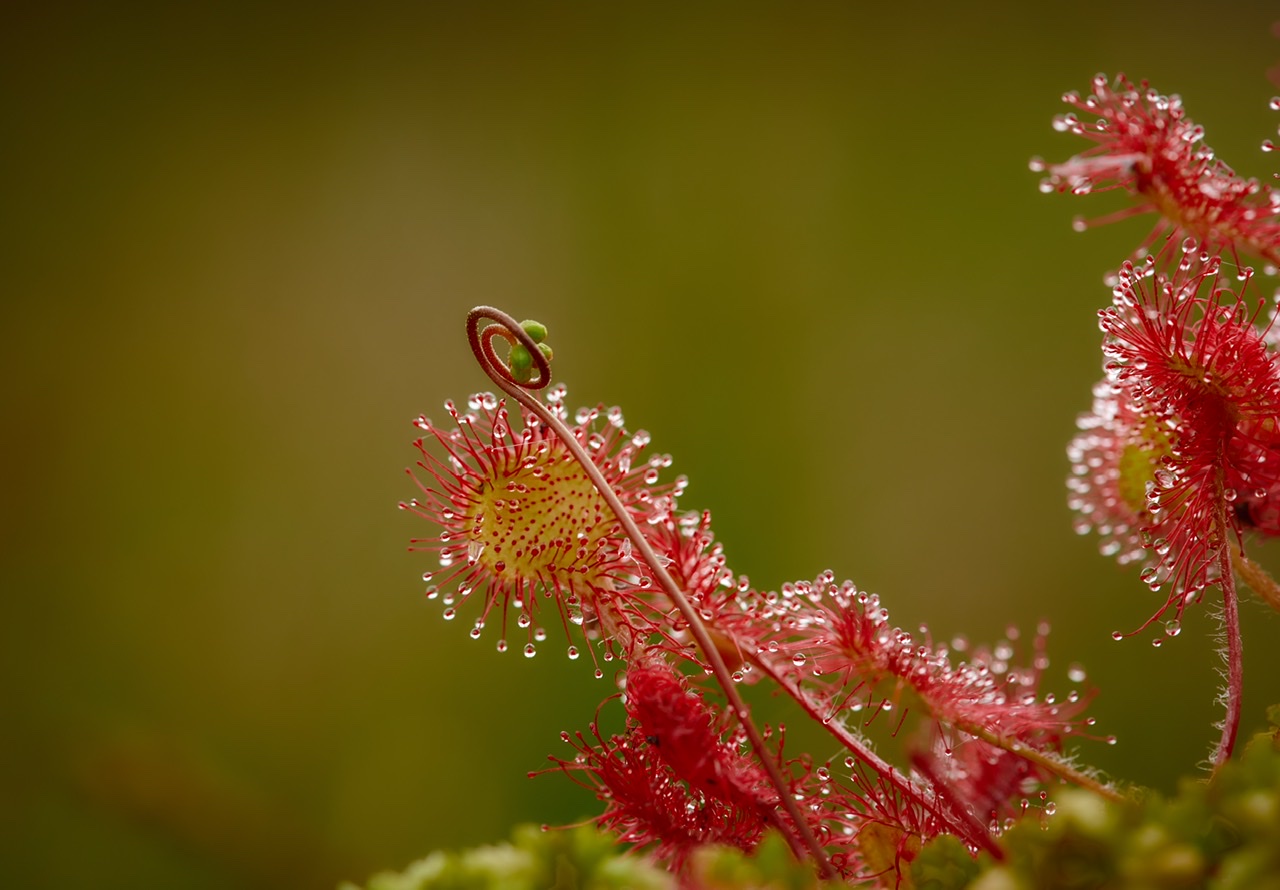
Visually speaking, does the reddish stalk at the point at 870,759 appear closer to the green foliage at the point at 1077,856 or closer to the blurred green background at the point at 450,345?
the green foliage at the point at 1077,856

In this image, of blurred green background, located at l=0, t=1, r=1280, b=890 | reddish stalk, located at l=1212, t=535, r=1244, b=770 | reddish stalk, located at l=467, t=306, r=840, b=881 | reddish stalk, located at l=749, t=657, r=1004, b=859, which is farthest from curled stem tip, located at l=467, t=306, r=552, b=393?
blurred green background, located at l=0, t=1, r=1280, b=890

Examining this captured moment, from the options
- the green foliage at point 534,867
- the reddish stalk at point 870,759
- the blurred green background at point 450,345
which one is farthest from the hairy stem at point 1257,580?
the blurred green background at point 450,345

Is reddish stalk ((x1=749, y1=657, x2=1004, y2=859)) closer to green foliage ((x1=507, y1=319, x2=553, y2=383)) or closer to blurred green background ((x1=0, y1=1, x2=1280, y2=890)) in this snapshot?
green foliage ((x1=507, y1=319, x2=553, y2=383))

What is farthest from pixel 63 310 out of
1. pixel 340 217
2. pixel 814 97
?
pixel 814 97

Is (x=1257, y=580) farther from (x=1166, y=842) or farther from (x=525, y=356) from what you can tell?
(x=525, y=356)

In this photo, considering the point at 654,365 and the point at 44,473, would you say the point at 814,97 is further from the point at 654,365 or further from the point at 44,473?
the point at 44,473

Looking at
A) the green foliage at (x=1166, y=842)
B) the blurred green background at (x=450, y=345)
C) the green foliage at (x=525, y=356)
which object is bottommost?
the green foliage at (x=1166, y=842)

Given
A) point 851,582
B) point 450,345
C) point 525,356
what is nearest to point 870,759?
point 851,582
